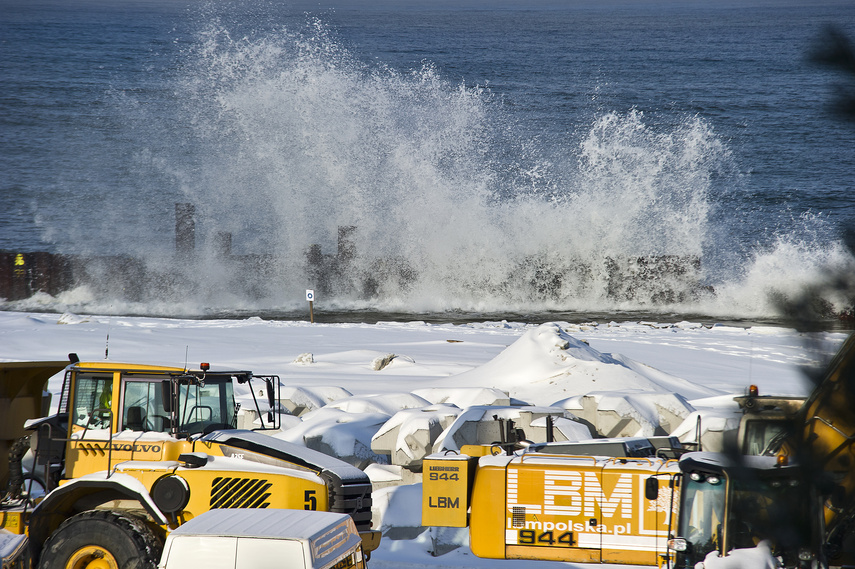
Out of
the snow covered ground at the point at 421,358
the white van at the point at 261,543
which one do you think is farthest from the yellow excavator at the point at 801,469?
the snow covered ground at the point at 421,358

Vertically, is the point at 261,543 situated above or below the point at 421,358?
below

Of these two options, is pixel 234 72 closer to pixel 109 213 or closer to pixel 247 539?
pixel 109 213

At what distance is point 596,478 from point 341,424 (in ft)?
14.5

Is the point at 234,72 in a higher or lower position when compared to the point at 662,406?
higher

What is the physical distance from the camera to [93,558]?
7.16 metres

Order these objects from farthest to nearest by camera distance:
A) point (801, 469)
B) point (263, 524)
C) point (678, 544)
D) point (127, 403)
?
point (127, 403) → point (263, 524) → point (678, 544) → point (801, 469)

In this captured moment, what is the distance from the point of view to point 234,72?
50656mm

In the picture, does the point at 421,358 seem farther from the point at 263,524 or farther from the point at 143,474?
the point at 263,524

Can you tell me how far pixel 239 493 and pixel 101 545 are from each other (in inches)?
49.5

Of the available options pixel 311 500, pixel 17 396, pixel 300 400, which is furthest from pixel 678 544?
pixel 300 400

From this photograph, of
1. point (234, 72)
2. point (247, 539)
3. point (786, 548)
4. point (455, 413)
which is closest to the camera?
point (786, 548)

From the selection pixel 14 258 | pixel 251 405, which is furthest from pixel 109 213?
pixel 251 405

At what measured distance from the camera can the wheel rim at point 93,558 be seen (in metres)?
7.11

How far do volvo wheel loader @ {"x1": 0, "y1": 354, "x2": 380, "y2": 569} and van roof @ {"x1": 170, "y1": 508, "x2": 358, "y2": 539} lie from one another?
1089 mm
